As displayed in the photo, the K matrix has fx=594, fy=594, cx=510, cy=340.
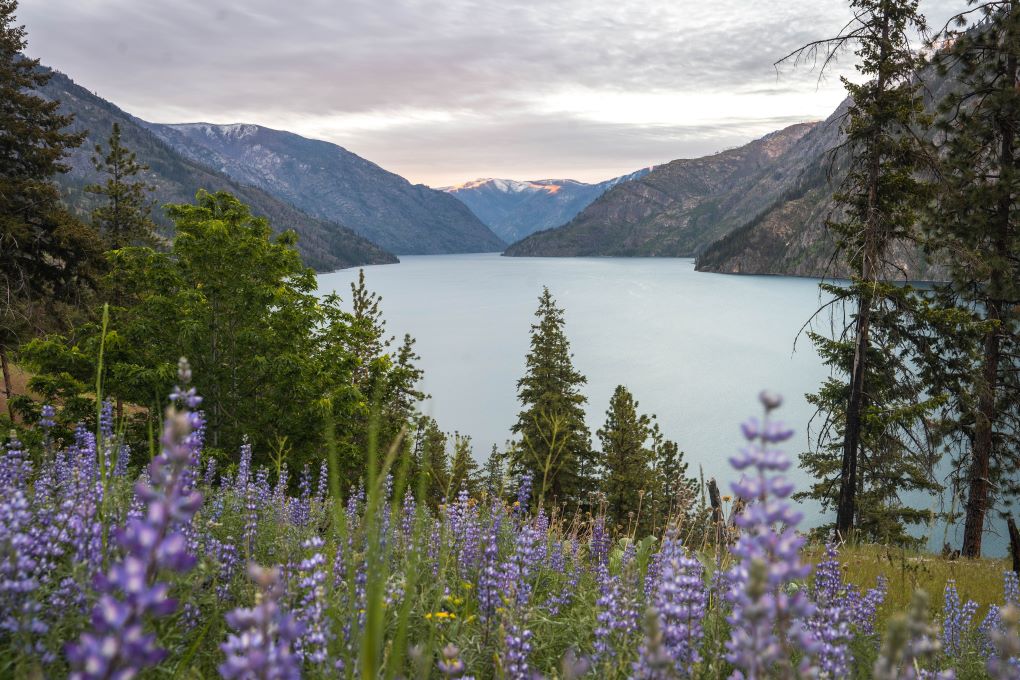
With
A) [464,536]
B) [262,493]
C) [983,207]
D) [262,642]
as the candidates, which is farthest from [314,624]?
[983,207]

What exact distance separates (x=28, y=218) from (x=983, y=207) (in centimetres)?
2808

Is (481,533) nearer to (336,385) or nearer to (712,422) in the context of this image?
(336,385)

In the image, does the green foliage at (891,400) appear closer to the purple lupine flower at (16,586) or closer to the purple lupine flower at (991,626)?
the purple lupine flower at (991,626)

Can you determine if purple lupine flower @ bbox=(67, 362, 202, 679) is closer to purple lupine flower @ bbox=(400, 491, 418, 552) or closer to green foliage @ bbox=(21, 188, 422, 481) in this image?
purple lupine flower @ bbox=(400, 491, 418, 552)

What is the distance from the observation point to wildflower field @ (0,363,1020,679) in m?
1.26

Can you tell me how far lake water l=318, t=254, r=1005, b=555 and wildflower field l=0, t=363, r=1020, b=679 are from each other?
51.1ft

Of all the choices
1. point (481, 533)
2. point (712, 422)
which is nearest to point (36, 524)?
point (481, 533)

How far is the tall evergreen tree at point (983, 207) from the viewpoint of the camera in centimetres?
1495

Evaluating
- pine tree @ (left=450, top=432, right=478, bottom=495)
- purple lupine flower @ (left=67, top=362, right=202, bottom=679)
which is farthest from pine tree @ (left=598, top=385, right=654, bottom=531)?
purple lupine flower @ (left=67, top=362, right=202, bottom=679)

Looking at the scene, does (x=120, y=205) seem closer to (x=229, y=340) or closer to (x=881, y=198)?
(x=229, y=340)

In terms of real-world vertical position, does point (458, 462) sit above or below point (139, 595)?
below

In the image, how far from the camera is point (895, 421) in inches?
623

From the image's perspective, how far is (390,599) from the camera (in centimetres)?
336

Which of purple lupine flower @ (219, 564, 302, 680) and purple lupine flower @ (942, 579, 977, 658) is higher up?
purple lupine flower @ (219, 564, 302, 680)
